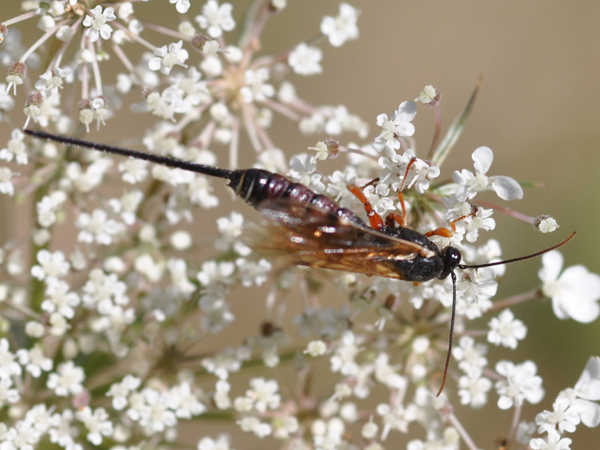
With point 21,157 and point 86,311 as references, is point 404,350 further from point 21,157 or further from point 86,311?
point 21,157

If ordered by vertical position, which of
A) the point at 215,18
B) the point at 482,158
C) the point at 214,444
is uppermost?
the point at 215,18

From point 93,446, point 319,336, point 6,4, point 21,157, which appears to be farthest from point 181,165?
point 6,4

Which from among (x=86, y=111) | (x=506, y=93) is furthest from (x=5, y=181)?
(x=506, y=93)

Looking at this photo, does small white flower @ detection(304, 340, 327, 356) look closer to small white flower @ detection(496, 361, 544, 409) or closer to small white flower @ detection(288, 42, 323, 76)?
small white flower @ detection(496, 361, 544, 409)

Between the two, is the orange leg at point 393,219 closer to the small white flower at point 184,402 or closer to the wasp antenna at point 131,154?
the wasp antenna at point 131,154

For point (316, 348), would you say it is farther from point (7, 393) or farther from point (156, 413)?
point (7, 393)

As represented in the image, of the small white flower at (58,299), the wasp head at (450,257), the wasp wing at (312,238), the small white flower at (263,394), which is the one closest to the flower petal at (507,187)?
the wasp head at (450,257)
